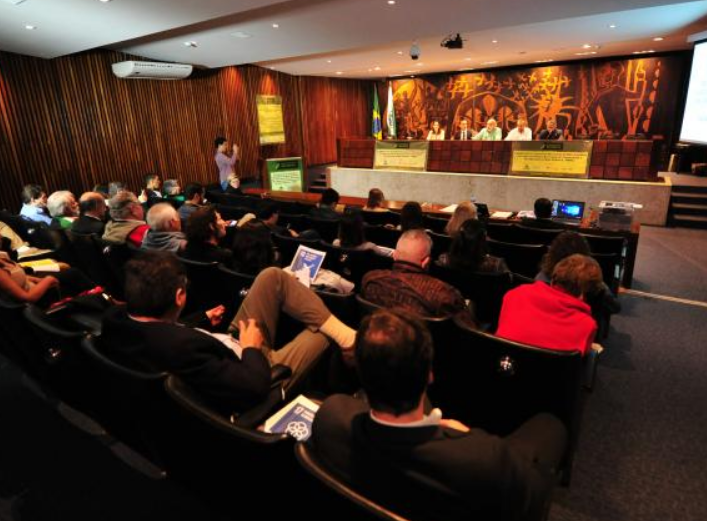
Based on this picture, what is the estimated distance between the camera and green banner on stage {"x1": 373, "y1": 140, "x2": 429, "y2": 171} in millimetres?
8172

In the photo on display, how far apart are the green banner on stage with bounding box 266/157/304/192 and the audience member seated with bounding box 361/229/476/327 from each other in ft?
23.3

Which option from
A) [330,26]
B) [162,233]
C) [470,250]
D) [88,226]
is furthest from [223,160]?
[470,250]

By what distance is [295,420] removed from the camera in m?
1.36

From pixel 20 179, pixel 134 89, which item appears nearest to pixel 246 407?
pixel 20 179

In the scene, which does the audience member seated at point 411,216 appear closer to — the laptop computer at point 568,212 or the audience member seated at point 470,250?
the audience member seated at point 470,250

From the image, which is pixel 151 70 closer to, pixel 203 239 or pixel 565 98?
pixel 203 239

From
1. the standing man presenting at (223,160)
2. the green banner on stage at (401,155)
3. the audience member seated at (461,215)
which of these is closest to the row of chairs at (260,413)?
the audience member seated at (461,215)

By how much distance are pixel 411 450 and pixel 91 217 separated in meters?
3.67

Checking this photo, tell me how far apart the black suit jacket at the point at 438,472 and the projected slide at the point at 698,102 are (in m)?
7.96

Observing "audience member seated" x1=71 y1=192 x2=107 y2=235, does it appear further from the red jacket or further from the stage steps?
the stage steps

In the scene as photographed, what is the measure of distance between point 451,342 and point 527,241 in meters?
2.43

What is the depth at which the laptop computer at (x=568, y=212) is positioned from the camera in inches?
178

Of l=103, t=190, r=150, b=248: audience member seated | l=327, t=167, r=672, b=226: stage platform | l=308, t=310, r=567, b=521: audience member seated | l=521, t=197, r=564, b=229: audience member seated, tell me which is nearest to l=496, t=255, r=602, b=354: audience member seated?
l=308, t=310, r=567, b=521: audience member seated

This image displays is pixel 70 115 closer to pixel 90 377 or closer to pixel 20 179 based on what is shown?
pixel 20 179
